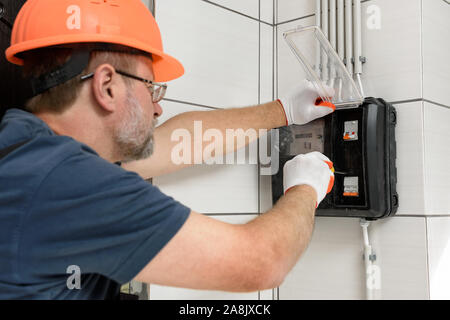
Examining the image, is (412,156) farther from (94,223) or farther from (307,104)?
(94,223)

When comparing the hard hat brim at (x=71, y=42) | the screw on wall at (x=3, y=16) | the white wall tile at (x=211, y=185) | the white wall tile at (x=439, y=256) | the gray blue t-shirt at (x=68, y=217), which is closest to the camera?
the gray blue t-shirt at (x=68, y=217)

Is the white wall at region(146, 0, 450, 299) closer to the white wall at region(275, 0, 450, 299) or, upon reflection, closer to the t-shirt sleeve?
the white wall at region(275, 0, 450, 299)

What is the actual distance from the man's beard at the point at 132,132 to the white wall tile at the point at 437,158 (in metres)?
0.93

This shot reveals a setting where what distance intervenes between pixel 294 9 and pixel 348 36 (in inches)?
13.3

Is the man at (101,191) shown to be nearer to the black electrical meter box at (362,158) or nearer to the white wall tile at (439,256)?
the black electrical meter box at (362,158)

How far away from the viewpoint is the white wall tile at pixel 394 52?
1.47 m

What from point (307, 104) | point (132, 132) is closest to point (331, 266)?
point (307, 104)

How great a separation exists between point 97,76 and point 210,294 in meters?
0.97

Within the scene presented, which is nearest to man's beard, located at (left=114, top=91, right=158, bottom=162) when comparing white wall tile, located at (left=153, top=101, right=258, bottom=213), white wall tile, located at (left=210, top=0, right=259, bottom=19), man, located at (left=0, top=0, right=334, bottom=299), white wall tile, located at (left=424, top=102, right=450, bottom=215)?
man, located at (left=0, top=0, right=334, bottom=299)

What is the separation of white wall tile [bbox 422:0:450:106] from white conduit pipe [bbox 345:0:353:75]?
0.81ft

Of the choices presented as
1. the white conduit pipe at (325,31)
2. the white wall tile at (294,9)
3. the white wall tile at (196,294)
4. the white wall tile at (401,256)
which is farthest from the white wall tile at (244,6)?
the white wall tile at (401,256)

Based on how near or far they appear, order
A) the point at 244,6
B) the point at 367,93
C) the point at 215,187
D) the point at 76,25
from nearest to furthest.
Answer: the point at 76,25 → the point at 367,93 → the point at 215,187 → the point at 244,6

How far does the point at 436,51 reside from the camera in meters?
1.51

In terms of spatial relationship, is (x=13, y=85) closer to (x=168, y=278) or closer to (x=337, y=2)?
(x=168, y=278)
